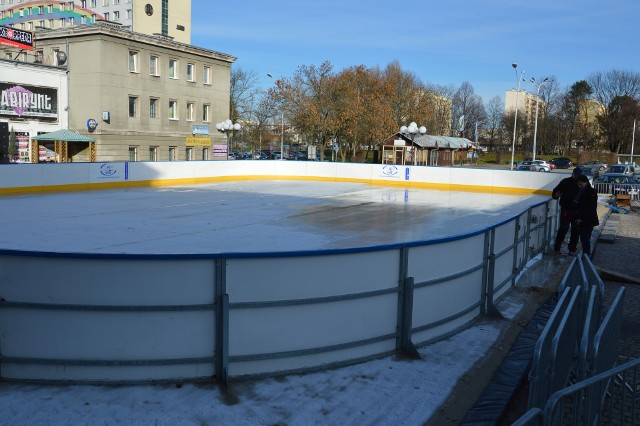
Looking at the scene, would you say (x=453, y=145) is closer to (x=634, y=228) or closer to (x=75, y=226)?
(x=634, y=228)

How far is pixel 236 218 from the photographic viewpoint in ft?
59.3

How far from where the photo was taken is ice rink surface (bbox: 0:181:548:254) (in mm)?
13344

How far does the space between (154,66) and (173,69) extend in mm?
2159

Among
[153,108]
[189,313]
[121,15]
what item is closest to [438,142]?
[153,108]

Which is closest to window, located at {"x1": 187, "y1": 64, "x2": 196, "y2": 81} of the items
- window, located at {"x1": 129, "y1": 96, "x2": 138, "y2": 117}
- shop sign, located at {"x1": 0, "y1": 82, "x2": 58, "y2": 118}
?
window, located at {"x1": 129, "y1": 96, "x2": 138, "y2": 117}

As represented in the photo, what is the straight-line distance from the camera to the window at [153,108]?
1870 inches

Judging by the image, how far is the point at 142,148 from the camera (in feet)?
152

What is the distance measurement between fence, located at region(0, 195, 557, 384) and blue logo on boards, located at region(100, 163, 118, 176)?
23355 millimetres

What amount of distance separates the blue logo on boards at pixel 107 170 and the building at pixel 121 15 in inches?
2307

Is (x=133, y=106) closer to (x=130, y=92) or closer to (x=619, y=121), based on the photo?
(x=130, y=92)

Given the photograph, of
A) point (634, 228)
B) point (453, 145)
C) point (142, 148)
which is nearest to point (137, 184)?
point (142, 148)

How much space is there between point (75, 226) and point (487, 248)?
11.5m

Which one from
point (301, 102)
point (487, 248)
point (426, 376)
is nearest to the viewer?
point (426, 376)

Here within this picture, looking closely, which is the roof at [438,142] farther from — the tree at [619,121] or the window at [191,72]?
the tree at [619,121]
